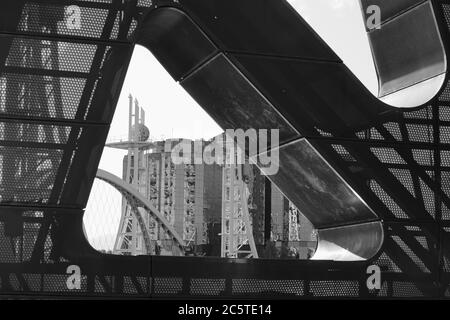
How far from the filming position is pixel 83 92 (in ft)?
30.8

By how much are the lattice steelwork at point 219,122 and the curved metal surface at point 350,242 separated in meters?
0.09

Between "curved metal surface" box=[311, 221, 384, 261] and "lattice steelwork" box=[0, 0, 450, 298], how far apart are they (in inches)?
3.5

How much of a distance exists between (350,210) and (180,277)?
213 centimetres

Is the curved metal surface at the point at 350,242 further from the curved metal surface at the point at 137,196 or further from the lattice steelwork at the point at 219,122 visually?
the curved metal surface at the point at 137,196

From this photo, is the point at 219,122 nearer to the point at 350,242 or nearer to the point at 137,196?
the point at 350,242

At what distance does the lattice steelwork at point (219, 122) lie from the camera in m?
9.17

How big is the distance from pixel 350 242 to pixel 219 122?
1942 mm

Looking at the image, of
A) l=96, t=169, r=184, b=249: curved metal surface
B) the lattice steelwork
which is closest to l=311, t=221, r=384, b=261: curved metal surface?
the lattice steelwork

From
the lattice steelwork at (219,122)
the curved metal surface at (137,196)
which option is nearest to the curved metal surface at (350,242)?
the lattice steelwork at (219,122)

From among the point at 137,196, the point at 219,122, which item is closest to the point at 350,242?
the point at 219,122

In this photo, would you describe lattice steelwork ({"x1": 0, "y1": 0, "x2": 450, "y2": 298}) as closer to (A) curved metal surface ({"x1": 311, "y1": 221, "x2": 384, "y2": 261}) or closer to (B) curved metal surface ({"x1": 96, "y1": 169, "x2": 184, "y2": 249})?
(A) curved metal surface ({"x1": 311, "y1": 221, "x2": 384, "y2": 261})

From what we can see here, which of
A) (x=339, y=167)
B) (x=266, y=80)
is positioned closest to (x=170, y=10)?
(x=266, y=80)

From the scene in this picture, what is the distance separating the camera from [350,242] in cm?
1062

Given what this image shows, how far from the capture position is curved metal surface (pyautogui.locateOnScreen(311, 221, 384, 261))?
10.4 m
